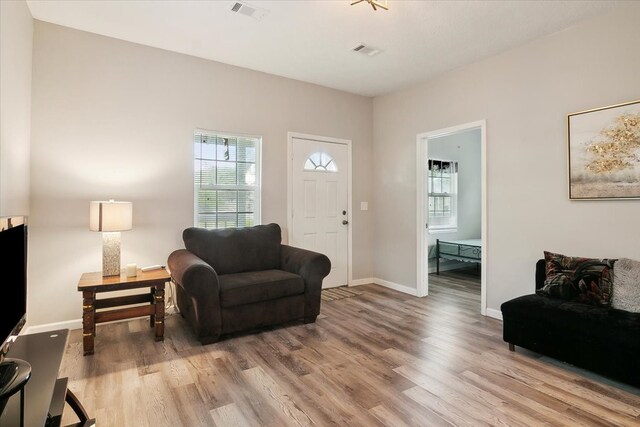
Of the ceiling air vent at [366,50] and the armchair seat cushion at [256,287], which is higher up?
the ceiling air vent at [366,50]

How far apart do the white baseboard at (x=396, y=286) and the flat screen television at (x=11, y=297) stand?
3.91 metres

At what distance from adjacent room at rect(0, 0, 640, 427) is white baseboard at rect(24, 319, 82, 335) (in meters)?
0.01

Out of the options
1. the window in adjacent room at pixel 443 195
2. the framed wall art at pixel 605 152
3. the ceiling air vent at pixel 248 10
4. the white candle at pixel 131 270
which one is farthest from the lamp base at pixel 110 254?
the window in adjacent room at pixel 443 195

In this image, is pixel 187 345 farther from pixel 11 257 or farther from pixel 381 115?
pixel 381 115

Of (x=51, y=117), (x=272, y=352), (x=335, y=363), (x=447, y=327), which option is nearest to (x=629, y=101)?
(x=447, y=327)

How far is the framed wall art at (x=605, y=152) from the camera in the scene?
8.74ft

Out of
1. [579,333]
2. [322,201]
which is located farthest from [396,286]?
[579,333]

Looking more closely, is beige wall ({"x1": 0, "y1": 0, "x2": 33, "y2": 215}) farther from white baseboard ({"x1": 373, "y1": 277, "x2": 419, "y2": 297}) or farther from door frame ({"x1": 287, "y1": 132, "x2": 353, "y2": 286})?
white baseboard ({"x1": 373, "y1": 277, "x2": 419, "y2": 297})

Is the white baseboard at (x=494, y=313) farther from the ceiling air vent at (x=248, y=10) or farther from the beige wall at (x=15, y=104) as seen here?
the beige wall at (x=15, y=104)

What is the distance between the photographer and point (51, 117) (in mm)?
3051

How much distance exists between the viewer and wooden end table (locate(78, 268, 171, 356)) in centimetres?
264

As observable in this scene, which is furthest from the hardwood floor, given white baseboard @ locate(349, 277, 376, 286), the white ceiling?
the white ceiling

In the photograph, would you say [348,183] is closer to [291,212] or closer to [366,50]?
[291,212]

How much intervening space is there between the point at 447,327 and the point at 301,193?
2.30 m
